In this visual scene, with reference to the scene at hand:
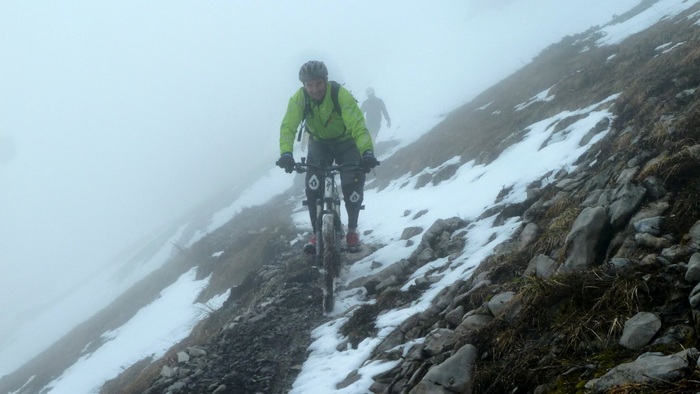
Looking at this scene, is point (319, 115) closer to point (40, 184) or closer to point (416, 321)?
point (416, 321)

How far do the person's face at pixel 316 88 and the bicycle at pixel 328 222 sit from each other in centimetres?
102

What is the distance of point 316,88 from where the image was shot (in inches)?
308

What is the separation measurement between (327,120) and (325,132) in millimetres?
231

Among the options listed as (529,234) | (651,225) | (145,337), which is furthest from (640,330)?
(145,337)

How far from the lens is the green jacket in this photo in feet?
25.5

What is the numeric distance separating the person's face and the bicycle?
102 cm

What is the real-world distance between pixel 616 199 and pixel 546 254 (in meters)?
0.75

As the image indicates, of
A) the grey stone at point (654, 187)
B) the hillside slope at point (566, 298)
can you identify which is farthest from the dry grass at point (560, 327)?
the grey stone at point (654, 187)

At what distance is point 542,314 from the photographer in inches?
131

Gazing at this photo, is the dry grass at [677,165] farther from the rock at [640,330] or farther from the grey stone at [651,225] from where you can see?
the rock at [640,330]

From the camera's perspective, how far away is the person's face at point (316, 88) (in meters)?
7.71

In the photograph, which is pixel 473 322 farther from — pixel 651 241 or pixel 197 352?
pixel 197 352

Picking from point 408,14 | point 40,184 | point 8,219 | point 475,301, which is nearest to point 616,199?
point 475,301

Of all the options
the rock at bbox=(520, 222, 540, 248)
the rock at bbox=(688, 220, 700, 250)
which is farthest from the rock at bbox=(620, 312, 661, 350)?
the rock at bbox=(520, 222, 540, 248)
